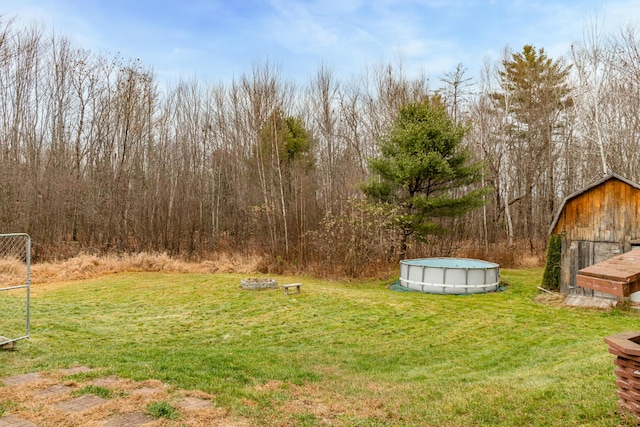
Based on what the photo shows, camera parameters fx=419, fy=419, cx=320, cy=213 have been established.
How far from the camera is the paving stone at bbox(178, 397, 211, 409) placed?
394 centimetres

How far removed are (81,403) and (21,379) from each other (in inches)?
49.5

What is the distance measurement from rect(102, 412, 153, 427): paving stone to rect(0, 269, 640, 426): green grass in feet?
2.47

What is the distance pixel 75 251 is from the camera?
16.6 metres

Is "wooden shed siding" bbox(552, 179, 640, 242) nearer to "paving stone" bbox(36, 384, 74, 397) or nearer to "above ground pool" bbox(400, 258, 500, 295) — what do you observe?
"above ground pool" bbox(400, 258, 500, 295)

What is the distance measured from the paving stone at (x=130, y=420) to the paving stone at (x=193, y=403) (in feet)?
1.23

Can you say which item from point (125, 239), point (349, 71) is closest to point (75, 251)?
point (125, 239)

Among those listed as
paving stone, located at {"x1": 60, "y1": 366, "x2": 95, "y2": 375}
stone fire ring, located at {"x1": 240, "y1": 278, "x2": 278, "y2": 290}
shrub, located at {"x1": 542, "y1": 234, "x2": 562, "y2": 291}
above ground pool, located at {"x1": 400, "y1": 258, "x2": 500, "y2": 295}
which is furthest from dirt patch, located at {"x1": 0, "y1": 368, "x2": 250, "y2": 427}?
shrub, located at {"x1": 542, "y1": 234, "x2": 562, "y2": 291}

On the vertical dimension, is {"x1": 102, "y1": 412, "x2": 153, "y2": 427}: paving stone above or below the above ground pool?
below

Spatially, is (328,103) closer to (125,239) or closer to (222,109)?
(222,109)

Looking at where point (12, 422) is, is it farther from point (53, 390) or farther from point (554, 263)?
point (554, 263)

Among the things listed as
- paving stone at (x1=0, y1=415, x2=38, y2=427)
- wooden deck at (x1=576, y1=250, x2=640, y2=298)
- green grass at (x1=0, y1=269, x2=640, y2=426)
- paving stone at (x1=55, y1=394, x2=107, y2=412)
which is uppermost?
wooden deck at (x1=576, y1=250, x2=640, y2=298)

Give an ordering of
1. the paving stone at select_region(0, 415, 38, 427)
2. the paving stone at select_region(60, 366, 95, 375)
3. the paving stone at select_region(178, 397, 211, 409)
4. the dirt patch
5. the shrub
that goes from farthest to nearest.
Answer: the shrub, the paving stone at select_region(60, 366, 95, 375), the paving stone at select_region(178, 397, 211, 409), the dirt patch, the paving stone at select_region(0, 415, 38, 427)

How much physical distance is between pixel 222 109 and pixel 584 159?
69.0 ft

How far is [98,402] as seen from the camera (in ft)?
12.7
